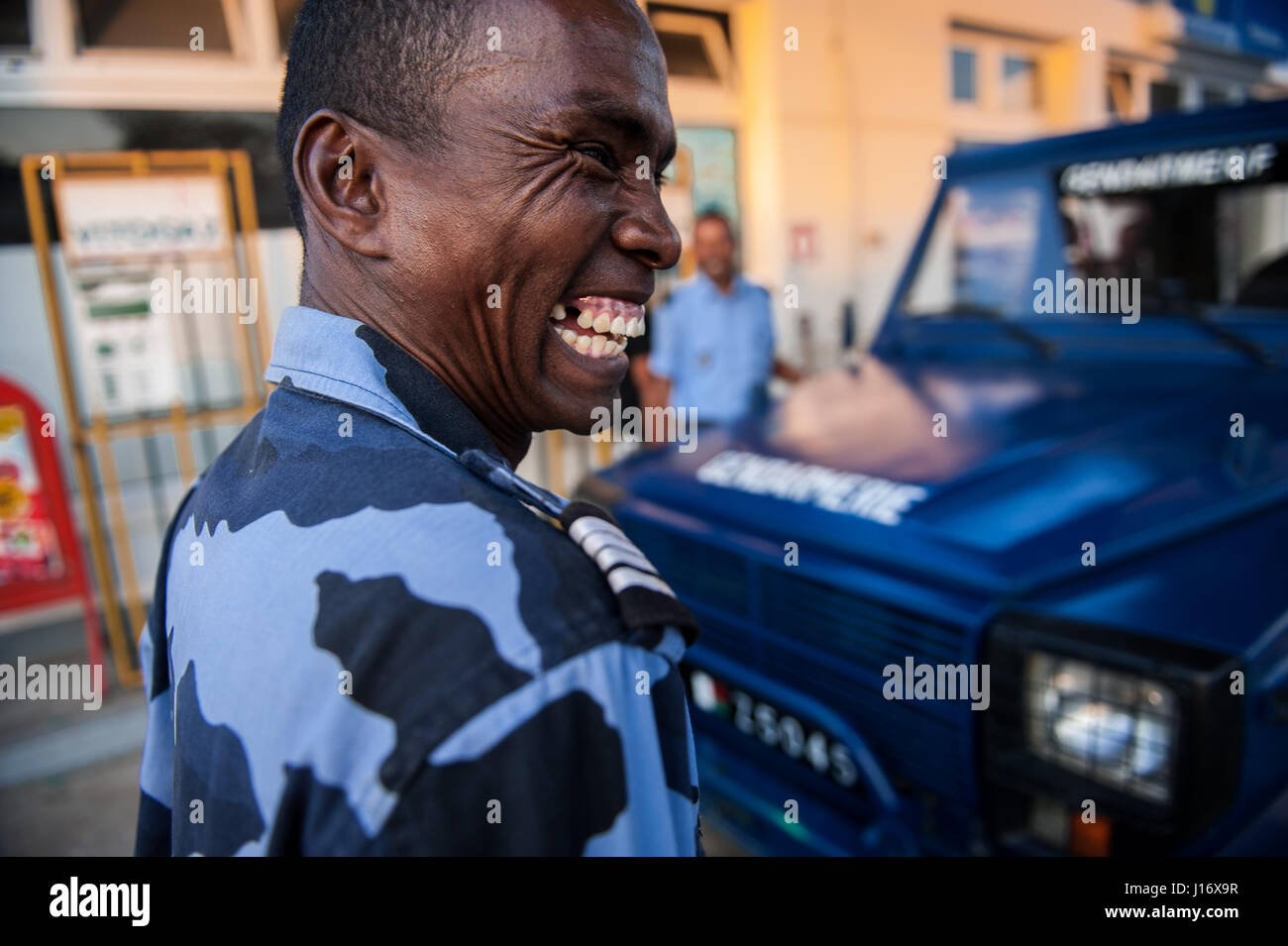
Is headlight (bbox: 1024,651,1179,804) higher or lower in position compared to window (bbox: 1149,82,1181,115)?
lower

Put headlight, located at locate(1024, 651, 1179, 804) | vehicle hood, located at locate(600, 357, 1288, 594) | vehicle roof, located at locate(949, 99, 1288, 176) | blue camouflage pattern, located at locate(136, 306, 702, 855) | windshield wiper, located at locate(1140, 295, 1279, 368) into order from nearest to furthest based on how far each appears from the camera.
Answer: blue camouflage pattern, located at locate(136, 306, 702, 855) < headlight, located at locate(1024, 651, 1179, 804) < vehicle hood, located at locate(600, 357, 1288, 594) < windshield wiper, located at locate(1140, 295, 1279, 368) < vehicle roof, located at locate(949, 99, 1288, 176)

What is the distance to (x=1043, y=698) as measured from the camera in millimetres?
1532

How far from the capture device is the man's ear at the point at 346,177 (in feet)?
2.55

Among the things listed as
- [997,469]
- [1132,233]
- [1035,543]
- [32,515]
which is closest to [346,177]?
[1035,543]

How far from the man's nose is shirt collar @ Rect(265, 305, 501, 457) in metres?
0.21

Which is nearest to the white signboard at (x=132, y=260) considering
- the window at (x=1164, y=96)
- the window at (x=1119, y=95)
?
the window at (x=1119, y=95)

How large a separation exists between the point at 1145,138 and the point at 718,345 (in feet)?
6.02

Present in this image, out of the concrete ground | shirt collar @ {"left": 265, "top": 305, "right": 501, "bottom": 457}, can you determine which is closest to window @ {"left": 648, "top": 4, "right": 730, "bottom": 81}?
the concrete ground

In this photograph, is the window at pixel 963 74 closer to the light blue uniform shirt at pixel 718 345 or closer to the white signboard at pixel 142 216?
the light blue uniform shirt at pixel 718 345

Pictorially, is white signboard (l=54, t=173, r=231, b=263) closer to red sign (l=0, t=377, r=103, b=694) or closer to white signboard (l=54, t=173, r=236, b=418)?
white signboard (l=54, t=173, r=236, b=418)

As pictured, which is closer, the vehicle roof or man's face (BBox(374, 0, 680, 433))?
man's face (BBox(374, 0, 680, 433))

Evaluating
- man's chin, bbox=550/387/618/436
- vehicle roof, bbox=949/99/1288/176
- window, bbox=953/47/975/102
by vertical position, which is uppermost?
window, bbox=953/47/975/102

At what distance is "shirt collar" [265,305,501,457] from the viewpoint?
2.43 feet
